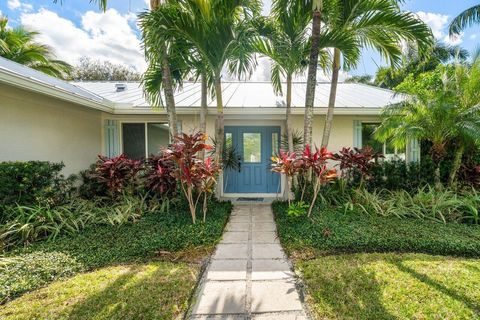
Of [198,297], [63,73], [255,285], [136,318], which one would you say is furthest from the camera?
[63,73]

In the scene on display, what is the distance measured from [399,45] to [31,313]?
25.1 ft

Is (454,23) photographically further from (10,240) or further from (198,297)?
(10,240)

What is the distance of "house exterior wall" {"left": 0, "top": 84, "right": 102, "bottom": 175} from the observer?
15.4ft

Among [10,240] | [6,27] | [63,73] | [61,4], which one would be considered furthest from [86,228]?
[6,27]

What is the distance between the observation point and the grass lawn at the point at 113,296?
245 centimetres

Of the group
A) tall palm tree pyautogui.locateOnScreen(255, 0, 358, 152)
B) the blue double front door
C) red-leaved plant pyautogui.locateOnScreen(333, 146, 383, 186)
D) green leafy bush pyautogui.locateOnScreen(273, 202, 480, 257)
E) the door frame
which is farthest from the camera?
the blue double front door

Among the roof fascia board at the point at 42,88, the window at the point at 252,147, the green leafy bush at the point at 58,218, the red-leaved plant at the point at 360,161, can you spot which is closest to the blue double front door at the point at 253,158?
the window at the point at 252,147

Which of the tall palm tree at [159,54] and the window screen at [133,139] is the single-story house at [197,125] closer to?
the window screen at [133,139]

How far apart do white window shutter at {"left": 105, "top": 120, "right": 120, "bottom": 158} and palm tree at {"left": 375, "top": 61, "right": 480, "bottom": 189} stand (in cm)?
734

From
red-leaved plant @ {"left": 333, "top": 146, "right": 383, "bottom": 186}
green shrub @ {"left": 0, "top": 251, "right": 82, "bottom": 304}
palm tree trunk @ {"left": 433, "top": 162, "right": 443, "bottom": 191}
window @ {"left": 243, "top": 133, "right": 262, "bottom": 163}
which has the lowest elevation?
green shrub @ {"left": 0, "top": 251, "right": 82, "bottom": 304}

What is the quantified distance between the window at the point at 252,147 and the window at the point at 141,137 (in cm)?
254

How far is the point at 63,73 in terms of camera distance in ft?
33.4

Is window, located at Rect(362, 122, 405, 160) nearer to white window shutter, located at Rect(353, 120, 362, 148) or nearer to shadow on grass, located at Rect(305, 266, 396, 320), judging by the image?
white window shutter, located at Rect(353, 120, 362, 148)

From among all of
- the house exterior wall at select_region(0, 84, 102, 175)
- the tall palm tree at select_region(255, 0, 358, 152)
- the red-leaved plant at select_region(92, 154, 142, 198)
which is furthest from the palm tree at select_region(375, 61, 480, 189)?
the house exterior wall at select_region(0, 84, 102, 175)
